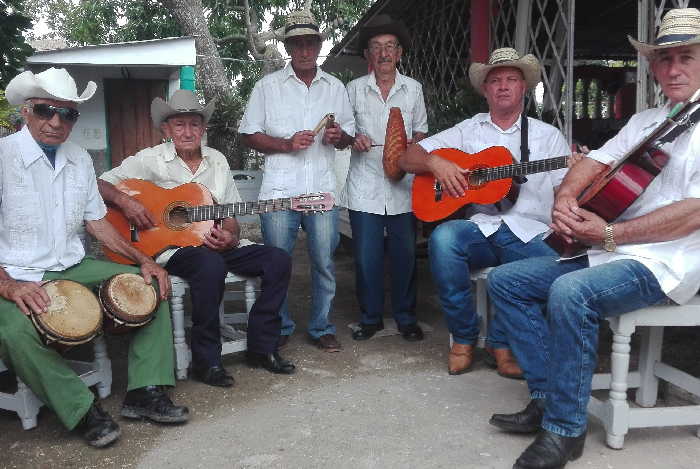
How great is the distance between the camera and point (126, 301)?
114 inches

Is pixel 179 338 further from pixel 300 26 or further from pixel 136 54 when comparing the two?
pixel 136 54

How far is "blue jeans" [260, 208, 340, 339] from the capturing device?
3.83 m

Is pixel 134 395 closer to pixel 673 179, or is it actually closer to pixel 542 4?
pixel 673 179

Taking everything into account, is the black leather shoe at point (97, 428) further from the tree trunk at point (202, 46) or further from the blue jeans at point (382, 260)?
the tree trunk at point (202, 46)

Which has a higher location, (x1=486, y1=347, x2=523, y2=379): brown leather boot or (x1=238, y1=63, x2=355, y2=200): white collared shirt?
(x1=238, y1=63, x2=355, y2=200): white collared shirt

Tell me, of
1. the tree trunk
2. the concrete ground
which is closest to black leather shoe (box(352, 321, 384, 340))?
the concrete ground

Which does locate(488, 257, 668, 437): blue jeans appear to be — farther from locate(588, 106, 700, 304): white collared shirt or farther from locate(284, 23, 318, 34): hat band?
locate(284, 23, 318, 34): hat band

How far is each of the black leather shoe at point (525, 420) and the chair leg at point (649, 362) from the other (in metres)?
0.59

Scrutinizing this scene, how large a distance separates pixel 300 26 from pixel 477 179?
135 cm

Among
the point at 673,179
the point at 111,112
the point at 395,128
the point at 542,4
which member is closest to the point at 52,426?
the point at 395,128

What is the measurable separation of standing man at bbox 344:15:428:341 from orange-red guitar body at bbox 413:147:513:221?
0.30 meters

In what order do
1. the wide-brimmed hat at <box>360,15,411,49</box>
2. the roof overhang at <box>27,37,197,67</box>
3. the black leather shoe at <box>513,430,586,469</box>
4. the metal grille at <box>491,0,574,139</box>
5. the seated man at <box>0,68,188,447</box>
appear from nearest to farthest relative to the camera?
the black leather shoe at <box>513,430,586,469</box>
the seated man at <box>0,68,188,447</box>
the wide-brimmed hat at <box>360,15,411,49</box>
the metal grille at <box>491,0,574,139</box>
the roof overhang at <box>27,37,197,67</box>

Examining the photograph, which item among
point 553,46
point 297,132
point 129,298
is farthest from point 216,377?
point 553,46

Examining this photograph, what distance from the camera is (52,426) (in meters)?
2.93
